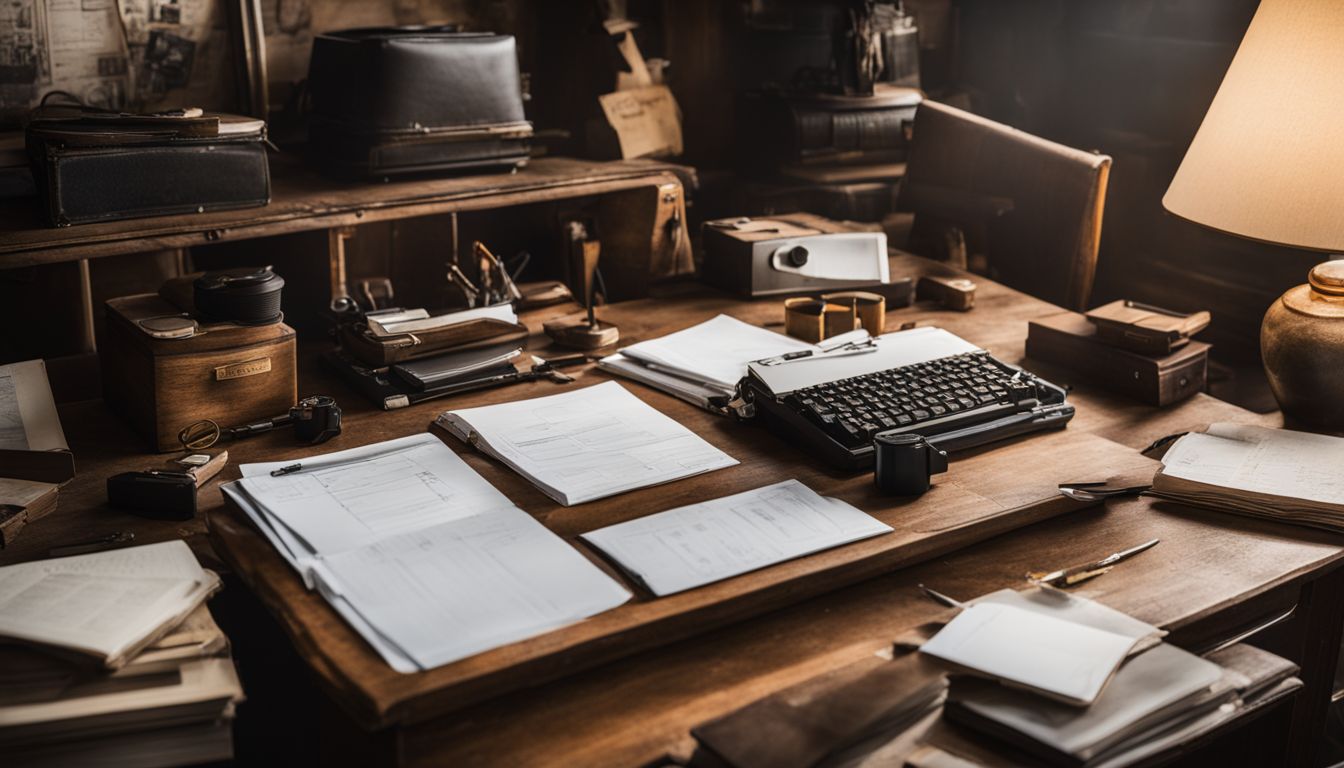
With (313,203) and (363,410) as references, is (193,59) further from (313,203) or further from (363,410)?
(363,410)

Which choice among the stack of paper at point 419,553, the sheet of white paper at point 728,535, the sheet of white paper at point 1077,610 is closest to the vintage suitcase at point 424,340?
the stack of paper at point 419,553

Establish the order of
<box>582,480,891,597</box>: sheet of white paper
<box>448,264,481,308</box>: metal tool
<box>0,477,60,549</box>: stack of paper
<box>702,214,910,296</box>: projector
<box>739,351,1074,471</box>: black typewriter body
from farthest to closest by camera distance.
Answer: <box>702,214,910,296</box>: projector → <box>448,264,481,308</box>: metal tool → <box>739,351,1074,471</box>: black typewriter body → <box>0,477,60,549</box>: stack of paper → <box>582,480,891,597</box>: sheet of white paper

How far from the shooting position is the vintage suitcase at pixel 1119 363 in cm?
212

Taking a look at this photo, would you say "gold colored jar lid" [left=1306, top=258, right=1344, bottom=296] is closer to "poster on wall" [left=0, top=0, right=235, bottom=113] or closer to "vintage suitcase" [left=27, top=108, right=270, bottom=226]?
"vintage suitcase" [left=27, top=108, right=270, bottom=226]

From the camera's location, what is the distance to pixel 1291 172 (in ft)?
6.19

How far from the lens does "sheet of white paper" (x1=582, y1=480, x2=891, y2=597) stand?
1473 millimetres

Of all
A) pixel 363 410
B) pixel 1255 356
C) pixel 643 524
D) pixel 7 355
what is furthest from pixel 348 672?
pixel 1255 356

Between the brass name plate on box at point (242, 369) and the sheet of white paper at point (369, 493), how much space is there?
0.67ft

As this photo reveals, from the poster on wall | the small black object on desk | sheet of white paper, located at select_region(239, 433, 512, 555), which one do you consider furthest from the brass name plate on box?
the poster on wall

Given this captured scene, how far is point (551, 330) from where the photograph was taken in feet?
7.77

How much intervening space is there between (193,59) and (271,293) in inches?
49.6

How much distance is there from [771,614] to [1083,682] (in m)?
0.38

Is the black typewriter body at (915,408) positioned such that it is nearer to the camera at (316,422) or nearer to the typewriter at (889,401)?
the typewriter at (889,401)

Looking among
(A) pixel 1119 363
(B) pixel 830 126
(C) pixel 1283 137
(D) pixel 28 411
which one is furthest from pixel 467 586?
(B) pixel 830 126
